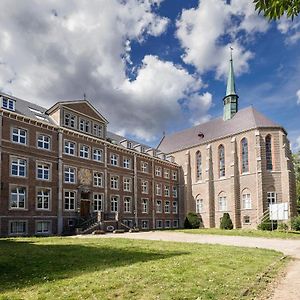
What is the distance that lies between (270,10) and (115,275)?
7633 millimetres

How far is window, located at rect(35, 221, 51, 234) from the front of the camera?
3072cm

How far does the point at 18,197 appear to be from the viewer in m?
29.5

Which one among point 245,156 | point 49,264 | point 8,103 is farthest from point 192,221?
point 49,264

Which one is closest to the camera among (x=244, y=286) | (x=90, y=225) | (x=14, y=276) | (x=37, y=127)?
(x=244, y=286)

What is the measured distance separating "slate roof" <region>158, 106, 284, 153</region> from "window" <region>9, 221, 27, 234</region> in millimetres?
32022

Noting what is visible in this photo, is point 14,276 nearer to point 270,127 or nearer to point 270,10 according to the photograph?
point 270,10

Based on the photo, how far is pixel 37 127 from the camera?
31.9 m

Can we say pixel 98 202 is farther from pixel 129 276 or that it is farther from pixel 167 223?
pixel 129 276

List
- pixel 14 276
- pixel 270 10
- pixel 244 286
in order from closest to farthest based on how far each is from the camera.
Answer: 1. pixel 270 10
2. pixel 244 286
3. pixel 14 276


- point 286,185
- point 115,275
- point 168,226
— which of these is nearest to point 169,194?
point 168,226

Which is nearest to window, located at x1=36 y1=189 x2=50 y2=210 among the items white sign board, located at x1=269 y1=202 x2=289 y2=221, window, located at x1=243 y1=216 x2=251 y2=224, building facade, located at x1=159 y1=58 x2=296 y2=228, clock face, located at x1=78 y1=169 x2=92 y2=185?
clock face, located at x1=78 y1=169 x2=92 y2=185

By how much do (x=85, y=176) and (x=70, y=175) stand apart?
6.78ft

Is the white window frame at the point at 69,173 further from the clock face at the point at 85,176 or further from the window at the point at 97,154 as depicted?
the window at the point at 97,154

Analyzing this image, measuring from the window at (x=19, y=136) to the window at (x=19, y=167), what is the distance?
1.68 meters
